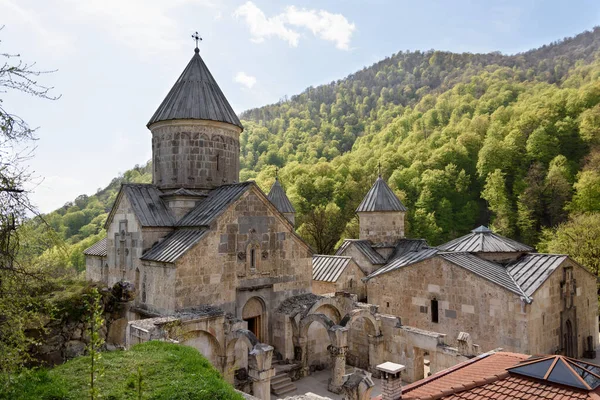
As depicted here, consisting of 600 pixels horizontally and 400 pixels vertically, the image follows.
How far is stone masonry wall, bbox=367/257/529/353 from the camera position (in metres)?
11.8

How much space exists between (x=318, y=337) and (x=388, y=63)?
116 m

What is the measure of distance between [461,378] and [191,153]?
10.4 metres

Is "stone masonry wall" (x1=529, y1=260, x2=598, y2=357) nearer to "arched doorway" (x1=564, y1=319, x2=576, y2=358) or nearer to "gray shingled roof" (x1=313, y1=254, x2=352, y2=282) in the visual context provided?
"arched doorway" (x1=564, y1=319, x2=576, y2=358)

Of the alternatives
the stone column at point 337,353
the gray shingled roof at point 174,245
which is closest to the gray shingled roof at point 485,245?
the stone column at point 337,353

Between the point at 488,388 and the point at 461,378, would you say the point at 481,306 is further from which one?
the point at 488,388

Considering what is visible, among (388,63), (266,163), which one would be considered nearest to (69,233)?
(266,163)

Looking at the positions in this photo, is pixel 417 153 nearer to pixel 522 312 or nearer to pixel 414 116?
pixel 414 116

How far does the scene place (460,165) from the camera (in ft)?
139

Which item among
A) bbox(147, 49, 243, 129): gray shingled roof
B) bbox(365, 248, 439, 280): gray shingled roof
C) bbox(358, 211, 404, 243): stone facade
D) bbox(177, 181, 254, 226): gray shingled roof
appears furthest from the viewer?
bbox(358, 211, 404, 243): stone facade

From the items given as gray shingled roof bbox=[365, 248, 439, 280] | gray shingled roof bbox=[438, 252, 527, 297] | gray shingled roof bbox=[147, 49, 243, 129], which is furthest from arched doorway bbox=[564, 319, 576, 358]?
gray shingled roof bbox=[147, 49, 243, 129]

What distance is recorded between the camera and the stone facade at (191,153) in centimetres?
1314

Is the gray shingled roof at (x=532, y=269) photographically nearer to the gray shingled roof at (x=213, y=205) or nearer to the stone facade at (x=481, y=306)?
the stone facade at (x=481, y=306)

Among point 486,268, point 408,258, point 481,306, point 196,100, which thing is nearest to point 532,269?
point 486,268

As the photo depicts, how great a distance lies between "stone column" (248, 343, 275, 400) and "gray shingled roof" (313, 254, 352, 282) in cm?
892
